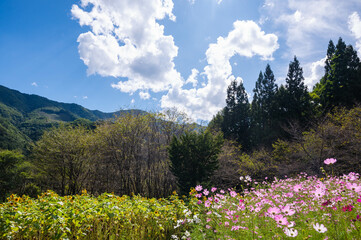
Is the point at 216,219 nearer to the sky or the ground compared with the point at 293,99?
nearer to the ground

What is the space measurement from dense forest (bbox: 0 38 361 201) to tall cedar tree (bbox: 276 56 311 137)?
0.10 m

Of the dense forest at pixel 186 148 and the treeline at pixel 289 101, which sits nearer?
the dense forest at pixel 186 148

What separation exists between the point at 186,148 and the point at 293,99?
49.4 feet

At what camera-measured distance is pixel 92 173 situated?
612 inches

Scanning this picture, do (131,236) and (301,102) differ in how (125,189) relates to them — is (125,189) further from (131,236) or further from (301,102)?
(301,102)

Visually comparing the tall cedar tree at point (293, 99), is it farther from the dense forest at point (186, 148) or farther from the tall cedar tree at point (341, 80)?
the tall cedar tree at point (341, 80)

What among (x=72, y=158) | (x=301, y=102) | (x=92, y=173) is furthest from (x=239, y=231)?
(x=301, y=102)

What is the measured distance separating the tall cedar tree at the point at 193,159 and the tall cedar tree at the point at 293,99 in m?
10.7

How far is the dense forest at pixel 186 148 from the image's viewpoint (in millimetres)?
12023

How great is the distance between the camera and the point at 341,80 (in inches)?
739

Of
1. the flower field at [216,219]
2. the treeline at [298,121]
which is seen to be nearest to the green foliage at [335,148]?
the treeline at [298,121]

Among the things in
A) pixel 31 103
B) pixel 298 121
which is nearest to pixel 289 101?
pixel 298 121

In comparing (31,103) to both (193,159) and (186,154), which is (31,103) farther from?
(193,159)

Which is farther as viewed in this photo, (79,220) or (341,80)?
(341,80)
